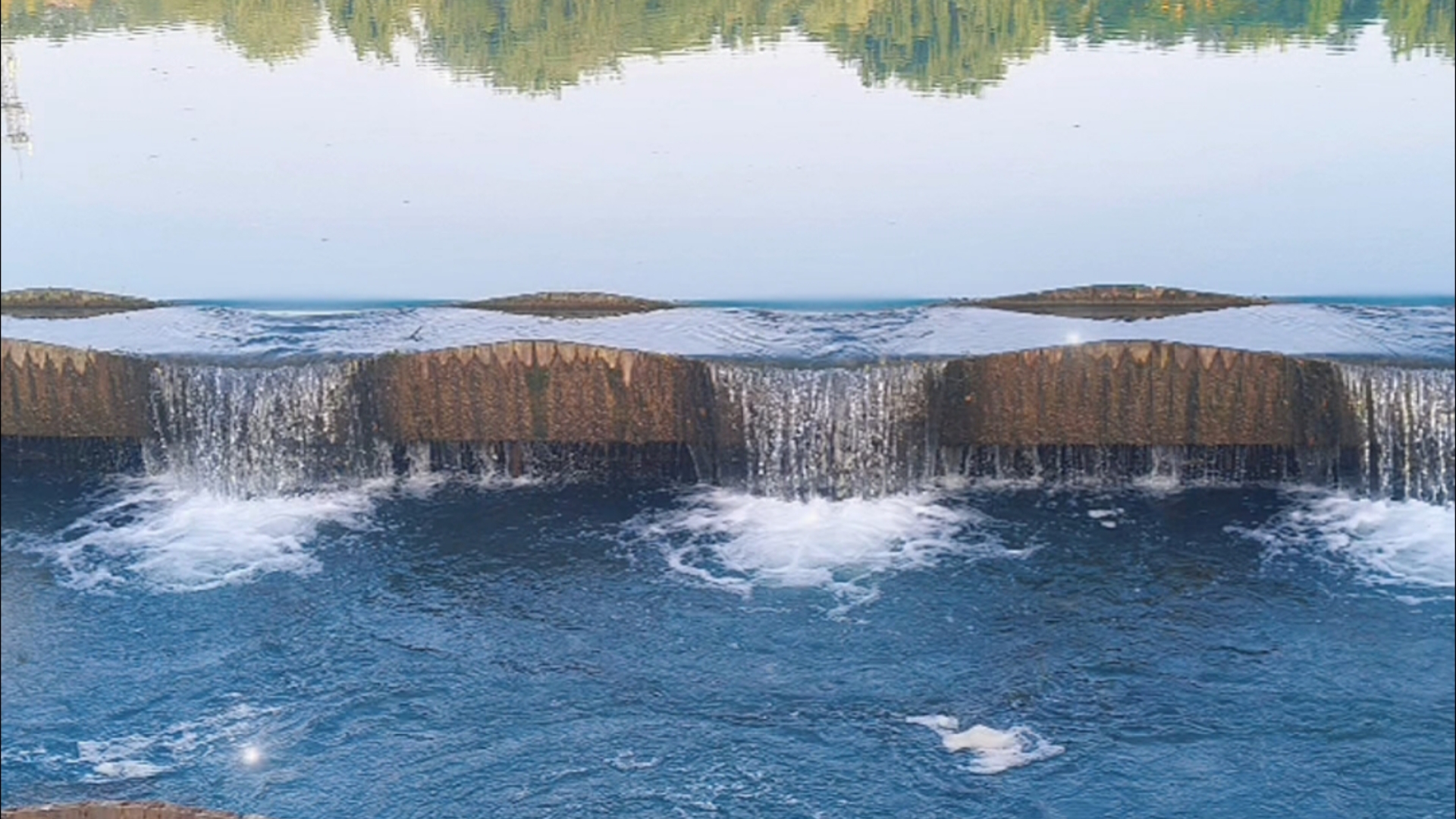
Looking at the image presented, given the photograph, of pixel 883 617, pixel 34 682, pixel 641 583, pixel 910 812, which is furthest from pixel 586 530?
pixel 910 812

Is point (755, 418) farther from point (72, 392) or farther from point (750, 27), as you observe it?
point (750, 27)

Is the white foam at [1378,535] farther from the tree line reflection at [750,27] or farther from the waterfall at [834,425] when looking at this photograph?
the tree line reflection at [750,27]

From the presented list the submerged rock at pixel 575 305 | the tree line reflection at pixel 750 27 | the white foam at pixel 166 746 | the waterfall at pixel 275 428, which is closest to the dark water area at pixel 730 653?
the white foam at pixel 166 746

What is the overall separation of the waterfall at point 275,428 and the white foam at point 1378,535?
29.9ft

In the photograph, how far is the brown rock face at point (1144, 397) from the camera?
51.8 feet

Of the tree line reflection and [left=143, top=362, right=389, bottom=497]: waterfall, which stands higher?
the tree line reflection

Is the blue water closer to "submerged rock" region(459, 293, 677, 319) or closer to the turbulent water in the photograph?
"submerged rock" region(459, 293, 677, 319)

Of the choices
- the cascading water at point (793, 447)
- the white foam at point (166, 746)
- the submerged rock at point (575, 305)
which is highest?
the submerged rock at point (575, 305)

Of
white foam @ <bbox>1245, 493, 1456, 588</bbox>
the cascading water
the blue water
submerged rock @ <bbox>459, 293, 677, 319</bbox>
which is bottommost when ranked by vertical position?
white foam @ <bbox>1245, 493, 1456, 588</bbox>

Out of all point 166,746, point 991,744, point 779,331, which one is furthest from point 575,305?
point 991,744

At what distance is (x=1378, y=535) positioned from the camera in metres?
14.7

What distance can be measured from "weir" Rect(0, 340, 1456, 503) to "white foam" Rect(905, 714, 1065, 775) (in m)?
5.14

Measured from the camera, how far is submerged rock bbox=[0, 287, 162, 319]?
20422mm

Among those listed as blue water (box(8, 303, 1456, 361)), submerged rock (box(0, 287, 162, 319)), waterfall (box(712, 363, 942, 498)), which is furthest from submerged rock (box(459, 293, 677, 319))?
submerged rock (box(0, 287, 162, 319))
